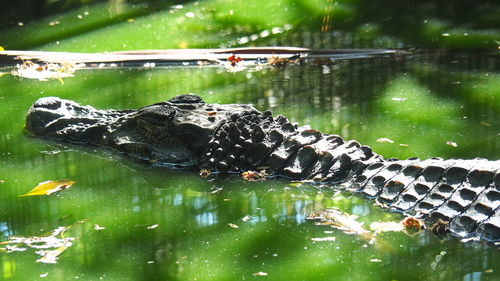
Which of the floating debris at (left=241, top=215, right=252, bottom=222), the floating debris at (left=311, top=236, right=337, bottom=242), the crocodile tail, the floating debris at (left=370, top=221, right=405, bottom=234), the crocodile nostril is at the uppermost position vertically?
the crocodile nostril

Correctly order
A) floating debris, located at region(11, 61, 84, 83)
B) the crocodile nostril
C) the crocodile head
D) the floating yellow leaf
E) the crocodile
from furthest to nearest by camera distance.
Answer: floating debris, located at region(11, 61, 84, 83)
the crocodile nostril
the crocodile head
the floating yellow leaf
the crocodile

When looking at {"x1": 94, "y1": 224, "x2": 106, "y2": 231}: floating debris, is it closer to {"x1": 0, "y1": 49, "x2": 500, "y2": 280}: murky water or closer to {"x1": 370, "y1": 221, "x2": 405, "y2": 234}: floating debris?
{"x1": 0, "y1": 49, "x2": 500, "y2": 280}: murky water

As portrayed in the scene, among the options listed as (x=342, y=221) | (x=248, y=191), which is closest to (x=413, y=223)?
(x=342, y=221)

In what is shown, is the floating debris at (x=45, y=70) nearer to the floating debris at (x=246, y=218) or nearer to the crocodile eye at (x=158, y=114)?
the crocodile eye at (x=158, y=114)

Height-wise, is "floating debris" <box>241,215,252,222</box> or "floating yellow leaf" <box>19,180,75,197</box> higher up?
"floating yellow leaf" <box>19,180,75,197</box>

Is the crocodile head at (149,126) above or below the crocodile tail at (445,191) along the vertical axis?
above

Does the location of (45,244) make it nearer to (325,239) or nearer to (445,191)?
(325,239)

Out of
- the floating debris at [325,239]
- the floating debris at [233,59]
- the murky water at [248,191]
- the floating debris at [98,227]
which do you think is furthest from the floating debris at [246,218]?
the floating debris at [233,59]

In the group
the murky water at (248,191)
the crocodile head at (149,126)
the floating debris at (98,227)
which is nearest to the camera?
the murky water at (248,191)

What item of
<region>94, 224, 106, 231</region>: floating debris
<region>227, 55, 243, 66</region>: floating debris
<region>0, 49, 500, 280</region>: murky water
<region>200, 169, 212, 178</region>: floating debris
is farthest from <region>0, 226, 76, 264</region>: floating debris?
<region>227, 55, 243, 66</region>: floating debris
